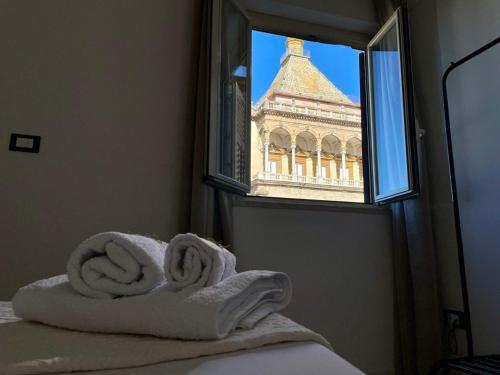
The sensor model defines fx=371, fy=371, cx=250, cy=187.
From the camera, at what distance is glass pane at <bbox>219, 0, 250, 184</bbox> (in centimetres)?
193

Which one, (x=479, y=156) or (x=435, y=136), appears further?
(x=435, y=136)

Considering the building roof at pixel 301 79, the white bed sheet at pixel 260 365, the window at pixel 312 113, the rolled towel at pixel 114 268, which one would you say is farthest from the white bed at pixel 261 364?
the building roof at pixel 301 79

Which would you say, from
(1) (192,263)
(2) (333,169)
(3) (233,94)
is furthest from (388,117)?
(1) (192,263)

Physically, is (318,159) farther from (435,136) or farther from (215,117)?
(215,117)

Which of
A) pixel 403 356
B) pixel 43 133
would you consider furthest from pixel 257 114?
pixel 403 356

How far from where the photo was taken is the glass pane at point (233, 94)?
6.33ft

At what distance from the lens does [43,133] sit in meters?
1.78

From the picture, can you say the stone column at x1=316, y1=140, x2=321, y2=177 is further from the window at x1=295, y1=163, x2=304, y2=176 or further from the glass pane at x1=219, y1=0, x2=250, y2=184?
the glass pane at x1=219, y1=0, x2=250, y2=184

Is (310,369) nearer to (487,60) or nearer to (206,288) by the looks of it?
(206,288)

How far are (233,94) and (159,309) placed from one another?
63.1 inches

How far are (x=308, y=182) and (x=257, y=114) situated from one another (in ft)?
1.80

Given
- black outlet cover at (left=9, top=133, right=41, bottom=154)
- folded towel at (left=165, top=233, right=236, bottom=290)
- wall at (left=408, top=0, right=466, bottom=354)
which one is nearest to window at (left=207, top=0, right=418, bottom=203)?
wall at (left=408, top=0, right=466, bottom=354)

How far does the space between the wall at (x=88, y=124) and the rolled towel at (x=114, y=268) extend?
114 centimetres

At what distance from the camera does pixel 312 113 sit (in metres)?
2.51
